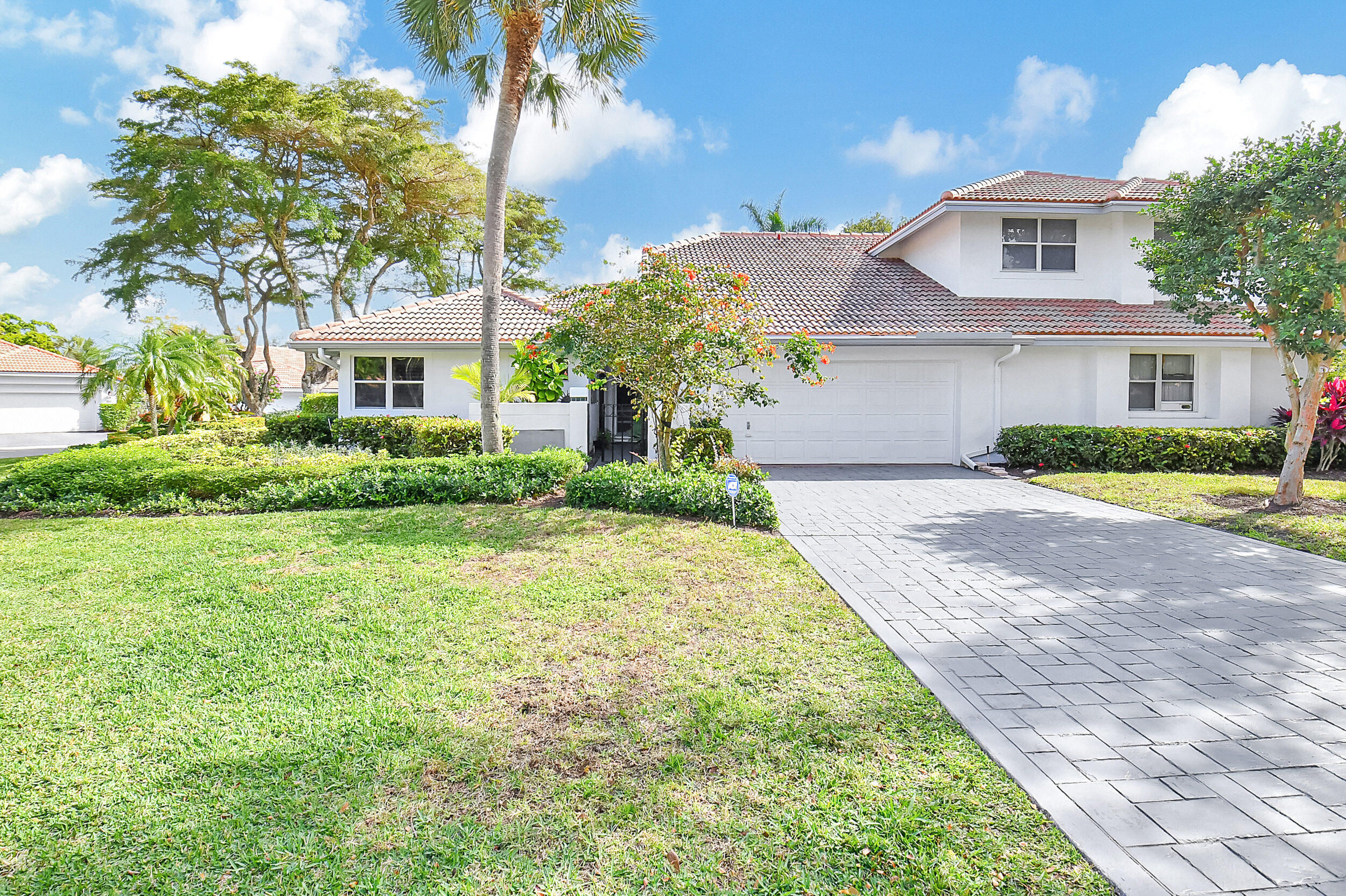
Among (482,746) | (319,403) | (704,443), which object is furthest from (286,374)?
(482,746)

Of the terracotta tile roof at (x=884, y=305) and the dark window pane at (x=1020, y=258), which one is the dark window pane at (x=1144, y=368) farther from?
the dark window pane at (x=1020, y=258)

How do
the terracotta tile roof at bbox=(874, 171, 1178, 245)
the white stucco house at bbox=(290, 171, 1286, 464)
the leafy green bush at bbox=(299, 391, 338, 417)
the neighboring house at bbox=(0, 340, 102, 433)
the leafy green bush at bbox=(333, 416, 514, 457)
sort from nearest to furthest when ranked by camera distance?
the leafy green bush at bbox=(333, 416, 514, 457) < the white stucco house at bbox=(290, 171, 1286, 464) < the terracotta tile roof at bbox=(874, 171, 1178, 245) < the leafy green bush at bbox=(299, 391, 338, 417) < the neighboring house at bbox=(0, 340, 102, 433)

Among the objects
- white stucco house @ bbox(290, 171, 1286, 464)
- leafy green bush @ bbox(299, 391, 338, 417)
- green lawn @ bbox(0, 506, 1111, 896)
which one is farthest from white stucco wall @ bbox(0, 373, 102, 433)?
green lawn @ bbox(0, 506, 1111, 896)

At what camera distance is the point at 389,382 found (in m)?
16.1

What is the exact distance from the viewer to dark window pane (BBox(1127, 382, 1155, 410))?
15500mm

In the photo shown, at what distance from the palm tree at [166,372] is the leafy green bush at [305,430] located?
2.60 meters

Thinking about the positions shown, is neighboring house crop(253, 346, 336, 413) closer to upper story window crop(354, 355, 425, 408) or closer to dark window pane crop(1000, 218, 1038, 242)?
upper story window crop(354, 355, 425, 408)

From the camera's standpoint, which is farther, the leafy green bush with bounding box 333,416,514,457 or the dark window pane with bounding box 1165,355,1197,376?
the dark window pane with bounding box 1165,355,1197,376

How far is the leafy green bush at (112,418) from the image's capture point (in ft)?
95.1

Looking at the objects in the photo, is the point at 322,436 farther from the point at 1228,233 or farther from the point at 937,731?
the point at 1228,233

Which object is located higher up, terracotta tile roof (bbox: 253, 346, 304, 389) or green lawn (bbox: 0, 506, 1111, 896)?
terracotta tile roof (bbox: 253, 346, 304, 389)

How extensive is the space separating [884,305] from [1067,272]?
477cm

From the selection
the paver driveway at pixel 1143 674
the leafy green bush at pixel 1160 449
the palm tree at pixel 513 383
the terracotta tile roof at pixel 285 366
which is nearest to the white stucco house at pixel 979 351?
the palm tree at pixel 513 383

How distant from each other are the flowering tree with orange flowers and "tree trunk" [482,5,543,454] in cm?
131
